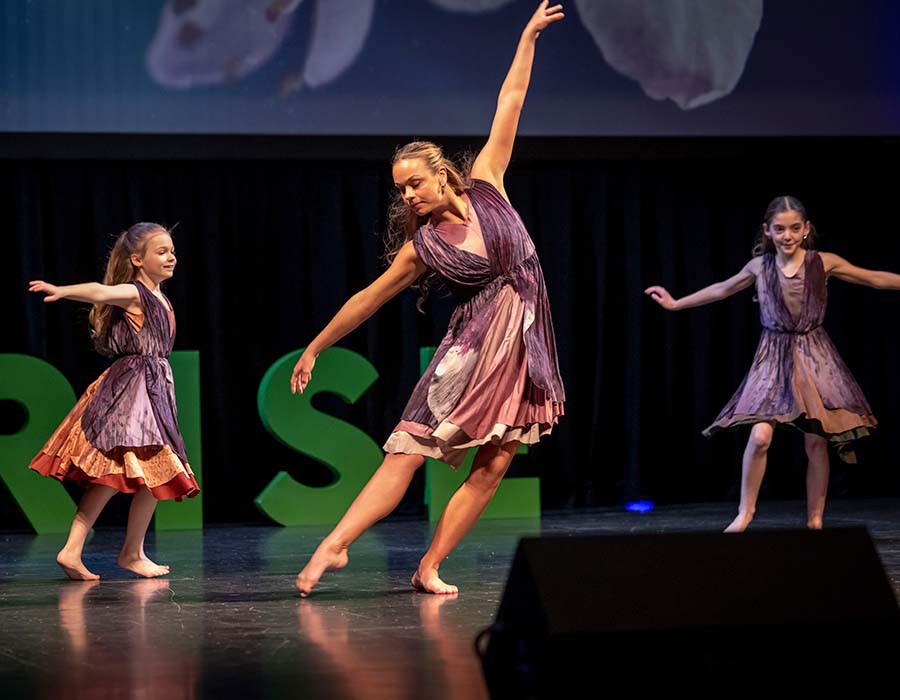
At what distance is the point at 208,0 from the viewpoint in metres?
5.94

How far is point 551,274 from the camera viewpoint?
23.3ft

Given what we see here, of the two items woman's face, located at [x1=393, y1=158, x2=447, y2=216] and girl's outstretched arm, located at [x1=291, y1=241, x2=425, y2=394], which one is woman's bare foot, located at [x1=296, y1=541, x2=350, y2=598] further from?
woman's face, located at [x1=393, y1=158, x2=447, y2=216]

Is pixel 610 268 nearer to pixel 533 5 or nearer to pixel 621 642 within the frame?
pixel 533 5

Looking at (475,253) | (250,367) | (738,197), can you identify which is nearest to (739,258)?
(738,197)

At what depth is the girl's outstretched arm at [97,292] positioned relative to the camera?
13.3ft

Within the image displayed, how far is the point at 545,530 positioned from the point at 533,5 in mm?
2389

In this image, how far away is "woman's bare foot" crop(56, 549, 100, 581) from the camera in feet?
13.7

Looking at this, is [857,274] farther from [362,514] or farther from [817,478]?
[362,514]

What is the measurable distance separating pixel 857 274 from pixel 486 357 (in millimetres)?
2334

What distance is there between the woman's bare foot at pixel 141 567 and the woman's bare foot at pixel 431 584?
1.02m

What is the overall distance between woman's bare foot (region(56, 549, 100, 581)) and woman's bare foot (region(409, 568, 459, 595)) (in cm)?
116

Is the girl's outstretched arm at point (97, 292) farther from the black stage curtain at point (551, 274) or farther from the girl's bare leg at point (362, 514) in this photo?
the black stage curtain at point (551, 274)

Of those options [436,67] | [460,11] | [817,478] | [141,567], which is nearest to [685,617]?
[141,567]

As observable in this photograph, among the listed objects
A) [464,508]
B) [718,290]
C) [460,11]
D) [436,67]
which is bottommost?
[464,508]
